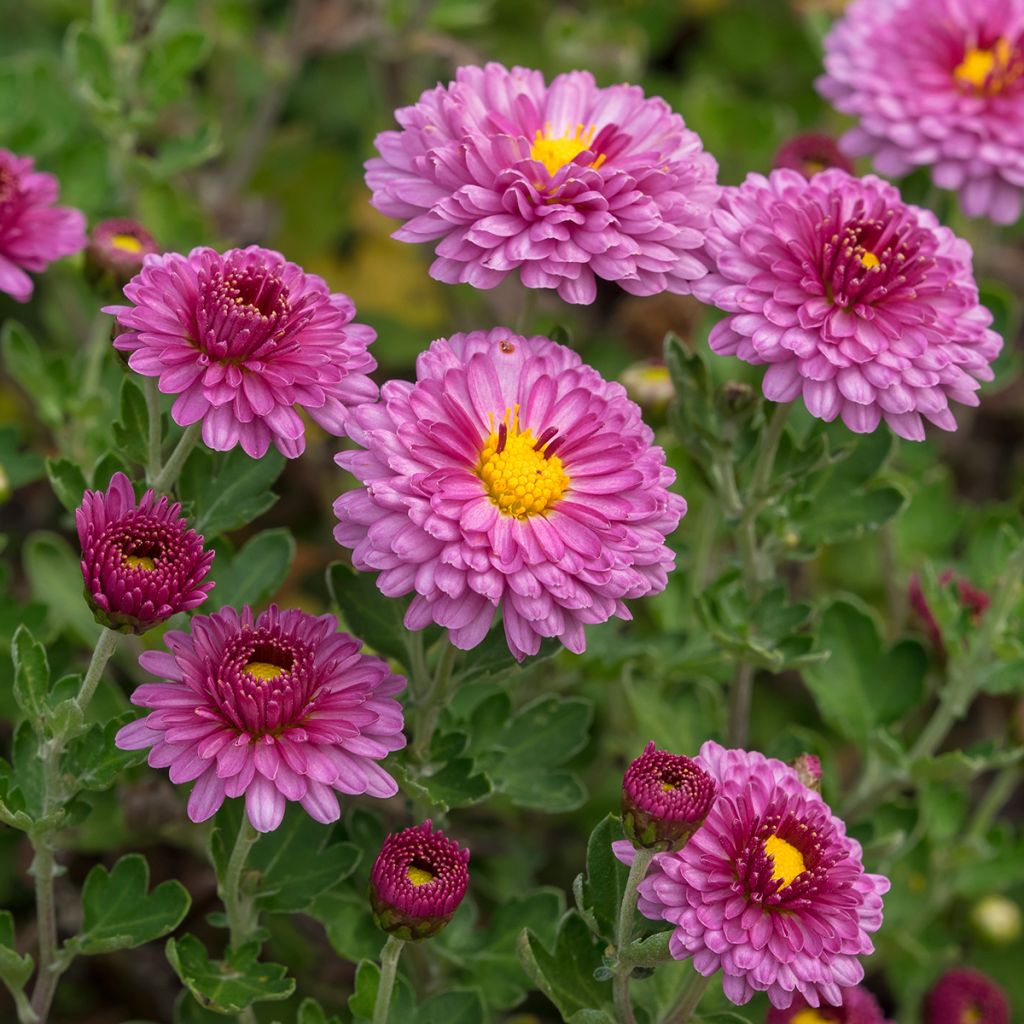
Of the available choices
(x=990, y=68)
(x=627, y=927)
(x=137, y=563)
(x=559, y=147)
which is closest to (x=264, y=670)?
(x=137, y=563)

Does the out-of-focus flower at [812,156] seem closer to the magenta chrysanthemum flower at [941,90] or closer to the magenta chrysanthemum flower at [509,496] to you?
the magenta chrysanthemum flower at [941,90]

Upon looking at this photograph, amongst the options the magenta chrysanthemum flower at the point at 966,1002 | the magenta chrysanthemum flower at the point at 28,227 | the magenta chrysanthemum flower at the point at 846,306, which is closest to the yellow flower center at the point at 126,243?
the magenta chrysanthemum flower at the point at 28,227

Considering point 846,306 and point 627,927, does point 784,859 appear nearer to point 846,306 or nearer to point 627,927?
point 627,927

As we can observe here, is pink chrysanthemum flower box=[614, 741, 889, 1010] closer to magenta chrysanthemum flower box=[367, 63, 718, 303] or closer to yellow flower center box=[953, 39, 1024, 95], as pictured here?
magenta chrysanthemum flower box=[367, 63, 718, 303]

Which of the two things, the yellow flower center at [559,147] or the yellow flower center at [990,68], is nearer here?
the yellow flower center at [559,147]

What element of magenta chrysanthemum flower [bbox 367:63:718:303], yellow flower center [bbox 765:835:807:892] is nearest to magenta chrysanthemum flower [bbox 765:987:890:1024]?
yellow flower center [bbox 765:835:807:892]

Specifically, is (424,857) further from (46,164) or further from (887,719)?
(46,164)
